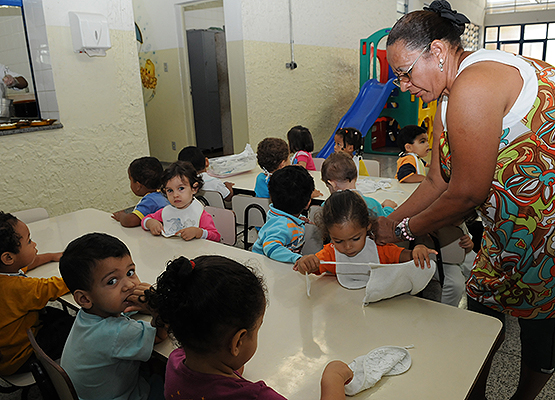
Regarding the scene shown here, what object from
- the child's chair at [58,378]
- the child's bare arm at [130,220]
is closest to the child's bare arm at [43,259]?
the child's bare arm at [130,220]

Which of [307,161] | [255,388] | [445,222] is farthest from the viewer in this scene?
[307,161]

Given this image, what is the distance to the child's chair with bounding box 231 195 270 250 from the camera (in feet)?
8.79

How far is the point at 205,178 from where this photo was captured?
3371mm

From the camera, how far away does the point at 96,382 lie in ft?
4.04

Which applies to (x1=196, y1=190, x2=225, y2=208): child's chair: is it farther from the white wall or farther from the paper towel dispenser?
the paper towel dispenser

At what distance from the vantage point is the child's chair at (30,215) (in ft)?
8.54

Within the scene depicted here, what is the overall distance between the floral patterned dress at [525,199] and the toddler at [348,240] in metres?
0.35

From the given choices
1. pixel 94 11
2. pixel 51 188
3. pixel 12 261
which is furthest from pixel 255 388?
pixel 94 11

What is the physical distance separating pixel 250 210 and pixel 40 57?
9.18ft

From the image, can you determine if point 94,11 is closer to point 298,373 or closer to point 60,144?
point 60,144

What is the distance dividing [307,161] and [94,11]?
8.75 ft

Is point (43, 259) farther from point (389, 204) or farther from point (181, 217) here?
point (389, 204)

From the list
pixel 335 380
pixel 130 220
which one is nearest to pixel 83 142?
pixel 130 220

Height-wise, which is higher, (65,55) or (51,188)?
(65,55)
